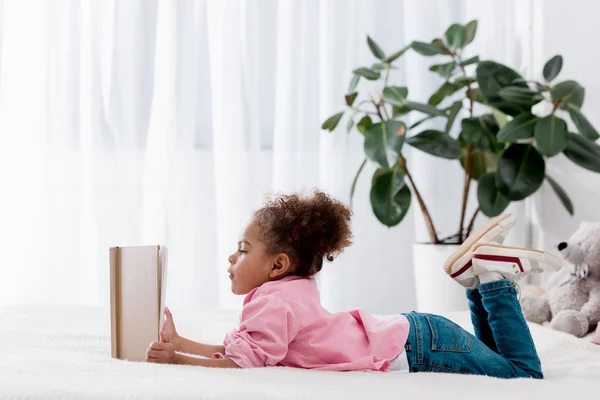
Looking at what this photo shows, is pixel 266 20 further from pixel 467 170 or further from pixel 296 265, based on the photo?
pixel 296 265

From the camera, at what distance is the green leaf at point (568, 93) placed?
2369 millimetres

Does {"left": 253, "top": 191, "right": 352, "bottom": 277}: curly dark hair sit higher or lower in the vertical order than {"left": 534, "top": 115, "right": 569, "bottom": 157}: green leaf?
lower

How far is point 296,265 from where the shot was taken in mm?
1428

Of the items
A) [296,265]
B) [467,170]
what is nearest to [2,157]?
[467,170]

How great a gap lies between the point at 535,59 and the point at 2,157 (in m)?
2.24

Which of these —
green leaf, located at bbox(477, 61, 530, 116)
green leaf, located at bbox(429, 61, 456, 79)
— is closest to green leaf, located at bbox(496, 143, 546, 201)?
green leaf, located at bbox(477, 61, 530, 116)

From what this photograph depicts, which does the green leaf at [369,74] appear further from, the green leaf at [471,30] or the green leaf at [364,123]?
the green leaf at [471,30]

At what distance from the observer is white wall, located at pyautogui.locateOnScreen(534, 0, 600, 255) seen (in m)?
2.72

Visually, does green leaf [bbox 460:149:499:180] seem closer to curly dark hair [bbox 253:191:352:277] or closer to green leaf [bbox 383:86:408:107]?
green leaf [bbox 383:86:408:107]

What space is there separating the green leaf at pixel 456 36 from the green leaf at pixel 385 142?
465mm

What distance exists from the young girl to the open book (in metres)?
0.05

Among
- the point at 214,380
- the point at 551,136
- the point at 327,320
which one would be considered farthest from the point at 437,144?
the point at 214,380

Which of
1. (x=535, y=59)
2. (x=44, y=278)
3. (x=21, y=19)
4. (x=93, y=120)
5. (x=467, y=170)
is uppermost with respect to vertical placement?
(x=21, y=19)

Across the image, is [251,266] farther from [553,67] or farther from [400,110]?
[553,67]
